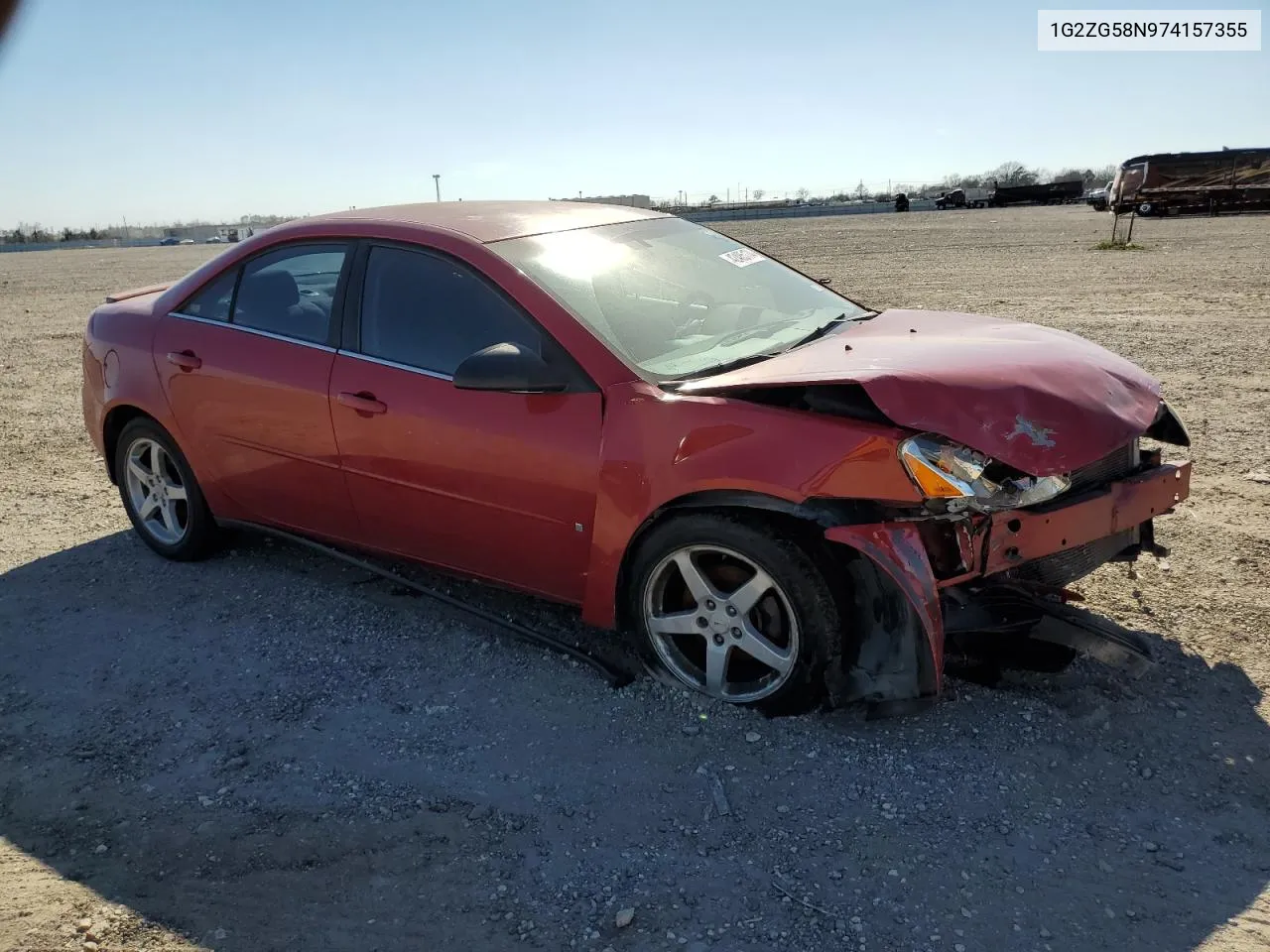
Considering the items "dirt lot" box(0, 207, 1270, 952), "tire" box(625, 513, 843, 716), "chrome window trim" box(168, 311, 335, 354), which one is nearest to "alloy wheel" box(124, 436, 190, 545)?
"dirt lot" box(0, 207, 1270, 952)

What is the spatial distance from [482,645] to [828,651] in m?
1.49

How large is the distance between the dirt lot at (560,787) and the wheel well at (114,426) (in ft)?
2.06

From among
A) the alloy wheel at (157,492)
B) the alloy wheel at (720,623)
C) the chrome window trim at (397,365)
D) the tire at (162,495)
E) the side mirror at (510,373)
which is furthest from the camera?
the alloy wheel at (157,492)

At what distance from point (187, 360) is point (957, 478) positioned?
3466 mm

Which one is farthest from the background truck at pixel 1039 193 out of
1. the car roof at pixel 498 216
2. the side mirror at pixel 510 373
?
the side mirror at pixel 510 373

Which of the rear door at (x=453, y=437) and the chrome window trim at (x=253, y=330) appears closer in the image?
the rear door at (x=453, y=437)

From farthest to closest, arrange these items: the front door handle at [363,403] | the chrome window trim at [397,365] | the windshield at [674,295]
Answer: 1. the front door handle at [363,403]
2. the chrome window trim at [397,365]
3. the windshield at [674,295]

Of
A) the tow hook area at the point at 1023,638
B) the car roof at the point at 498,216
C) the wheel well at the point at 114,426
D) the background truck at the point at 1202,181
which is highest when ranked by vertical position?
the background truck at the point at 1202,181

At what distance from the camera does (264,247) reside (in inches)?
180

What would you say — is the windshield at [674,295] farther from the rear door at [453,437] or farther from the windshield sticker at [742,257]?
the rear door at [453,437]

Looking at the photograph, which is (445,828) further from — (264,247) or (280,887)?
(264,247)

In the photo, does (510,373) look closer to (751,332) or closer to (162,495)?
(751,332)

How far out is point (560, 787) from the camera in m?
3.05

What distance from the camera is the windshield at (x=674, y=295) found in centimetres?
365
